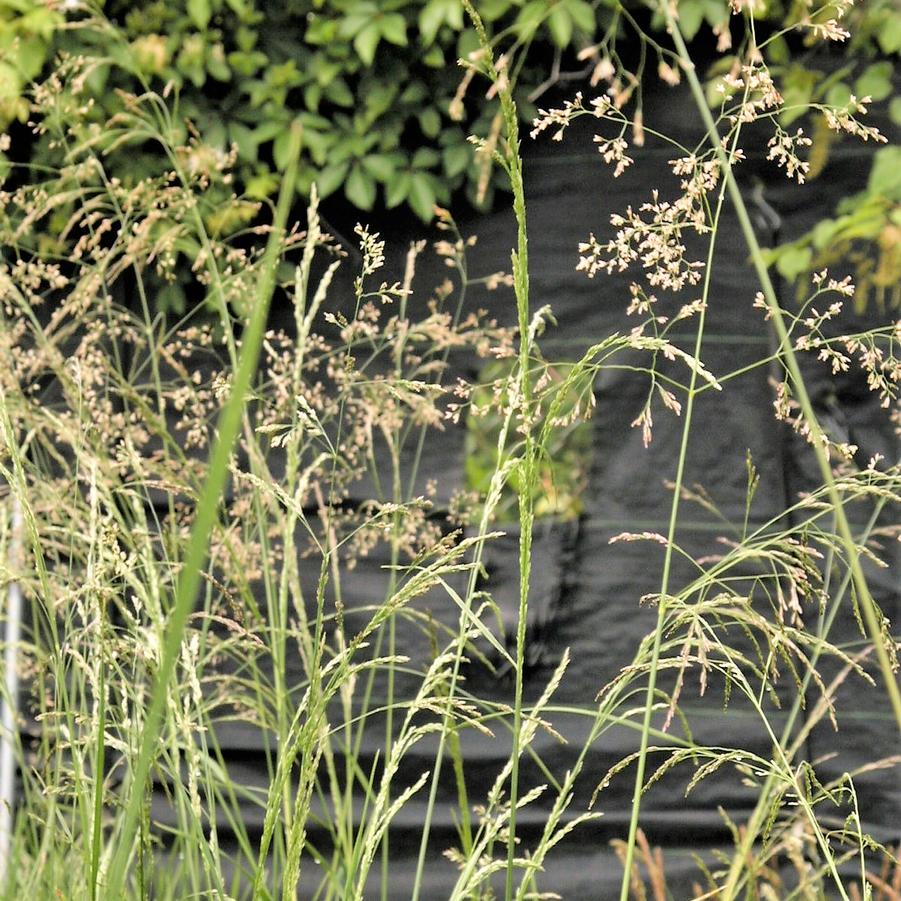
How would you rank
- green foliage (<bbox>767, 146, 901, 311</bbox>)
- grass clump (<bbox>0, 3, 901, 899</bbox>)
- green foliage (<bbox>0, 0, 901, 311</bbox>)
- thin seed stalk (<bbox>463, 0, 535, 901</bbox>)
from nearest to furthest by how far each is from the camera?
thin seed stalk (<bbox>463, 0, 535, 901</bbox>), grass clump (<bbox>0, 3, 901, 899</bbox>), green foliage (<bbox>767, 146, 901, 311</bbox>), green foliage (<bbox>0, 0, 901, 311</bbox>)

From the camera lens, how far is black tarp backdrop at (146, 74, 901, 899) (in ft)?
8.11

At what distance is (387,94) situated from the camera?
249 cm

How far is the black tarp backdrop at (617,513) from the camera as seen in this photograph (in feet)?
8.11

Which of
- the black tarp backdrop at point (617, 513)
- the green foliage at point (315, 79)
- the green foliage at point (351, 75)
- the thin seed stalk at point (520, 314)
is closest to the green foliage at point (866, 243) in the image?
the green foliage at point (351, 75)

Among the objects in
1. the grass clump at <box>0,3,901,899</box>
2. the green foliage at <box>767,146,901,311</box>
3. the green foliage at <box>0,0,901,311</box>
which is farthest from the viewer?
the green foliage at <box>0,0,901,311</box>

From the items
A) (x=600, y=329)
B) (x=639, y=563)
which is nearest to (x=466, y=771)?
(x=639, y=563)

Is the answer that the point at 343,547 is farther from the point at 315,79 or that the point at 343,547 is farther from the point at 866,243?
the point at 866,243

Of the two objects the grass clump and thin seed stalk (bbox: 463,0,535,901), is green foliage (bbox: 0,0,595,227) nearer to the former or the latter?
the grass clump

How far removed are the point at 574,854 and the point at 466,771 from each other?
284 mm

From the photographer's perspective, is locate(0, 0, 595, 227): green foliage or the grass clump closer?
the grass clump

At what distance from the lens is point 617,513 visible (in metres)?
2.56

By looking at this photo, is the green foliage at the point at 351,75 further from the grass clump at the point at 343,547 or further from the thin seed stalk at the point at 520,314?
the thin seed stalk at the point at 520,314

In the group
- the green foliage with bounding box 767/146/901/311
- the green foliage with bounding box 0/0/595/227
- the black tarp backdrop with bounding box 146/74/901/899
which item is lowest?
the black tarp backdrop with bounding box 146/74/901/899

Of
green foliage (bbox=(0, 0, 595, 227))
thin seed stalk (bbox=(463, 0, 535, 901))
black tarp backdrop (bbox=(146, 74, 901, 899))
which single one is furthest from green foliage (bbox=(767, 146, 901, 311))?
thin seed stalk (bbox=(463, 0, 535, 901))
